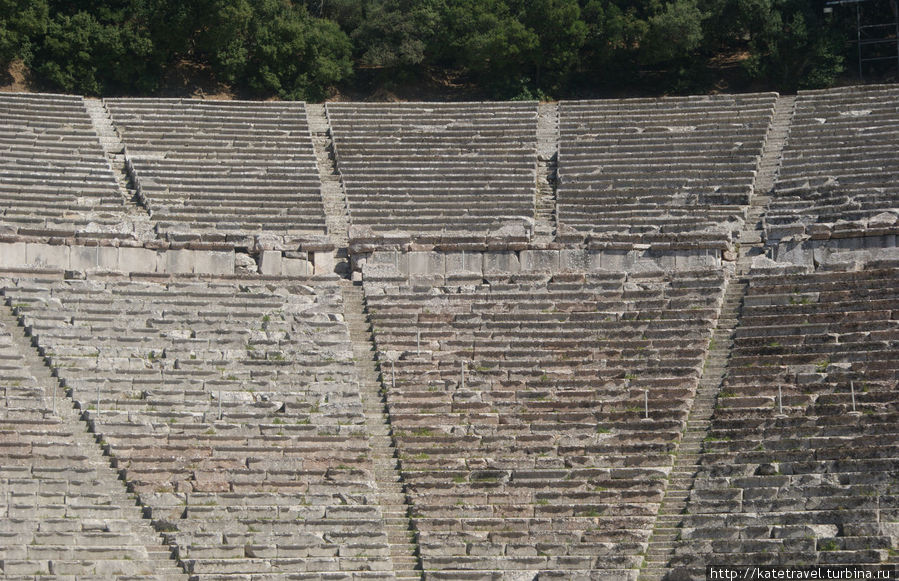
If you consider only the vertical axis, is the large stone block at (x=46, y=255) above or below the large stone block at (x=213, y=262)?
below

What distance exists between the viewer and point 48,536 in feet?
52.4

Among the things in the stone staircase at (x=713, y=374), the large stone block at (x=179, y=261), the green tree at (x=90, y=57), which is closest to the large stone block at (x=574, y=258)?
the stone staircase at (x=713, y=374)

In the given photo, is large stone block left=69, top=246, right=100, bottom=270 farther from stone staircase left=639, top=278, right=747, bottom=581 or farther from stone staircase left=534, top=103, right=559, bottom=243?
stone staircase left=639, top=278, right=747, bottom=581

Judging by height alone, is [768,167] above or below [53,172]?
above

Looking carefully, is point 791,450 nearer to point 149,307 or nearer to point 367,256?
point 367,256

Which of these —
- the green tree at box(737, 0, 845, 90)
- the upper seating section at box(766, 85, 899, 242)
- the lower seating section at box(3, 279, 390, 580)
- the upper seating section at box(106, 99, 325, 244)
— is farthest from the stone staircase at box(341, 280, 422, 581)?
the green tree at box(737, 0, 845, 90)

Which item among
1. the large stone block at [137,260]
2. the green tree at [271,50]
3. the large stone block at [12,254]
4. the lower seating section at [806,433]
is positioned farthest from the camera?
the green tree at [271,50]

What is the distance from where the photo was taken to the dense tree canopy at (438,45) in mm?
28141

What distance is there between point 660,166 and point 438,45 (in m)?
7.38

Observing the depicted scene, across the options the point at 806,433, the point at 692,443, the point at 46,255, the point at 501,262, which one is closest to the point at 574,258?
the point at 501,262

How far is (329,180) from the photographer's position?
24141mm

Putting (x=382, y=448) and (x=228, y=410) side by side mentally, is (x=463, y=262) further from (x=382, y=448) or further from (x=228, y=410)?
(x=228, y=410)

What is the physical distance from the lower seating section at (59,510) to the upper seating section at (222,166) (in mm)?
5221

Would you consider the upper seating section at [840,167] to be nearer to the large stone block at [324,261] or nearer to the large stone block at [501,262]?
the large stone block at [501,262]
